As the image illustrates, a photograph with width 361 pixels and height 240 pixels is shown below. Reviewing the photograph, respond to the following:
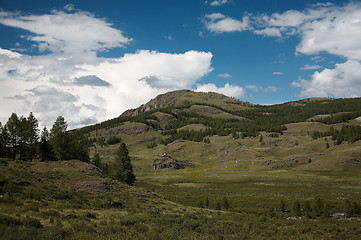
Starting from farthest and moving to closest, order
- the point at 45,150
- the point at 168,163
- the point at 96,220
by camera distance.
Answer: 1. the point at 168,163
2. the point at 45,150
3. the point at 96,220

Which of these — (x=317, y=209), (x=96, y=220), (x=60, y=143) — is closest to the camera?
(x=96, y=220)

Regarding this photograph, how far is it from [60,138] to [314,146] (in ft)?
551

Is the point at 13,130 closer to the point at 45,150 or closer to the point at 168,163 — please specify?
the point at 45,150

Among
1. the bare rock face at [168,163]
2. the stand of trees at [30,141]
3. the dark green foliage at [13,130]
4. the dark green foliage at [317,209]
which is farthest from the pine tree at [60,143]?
the bare rock face at [168,163]

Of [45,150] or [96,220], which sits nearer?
[96,220]

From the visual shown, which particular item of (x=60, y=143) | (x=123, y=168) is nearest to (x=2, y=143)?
(x=60, y=143)

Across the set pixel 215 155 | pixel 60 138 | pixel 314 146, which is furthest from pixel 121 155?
pixel 314 146

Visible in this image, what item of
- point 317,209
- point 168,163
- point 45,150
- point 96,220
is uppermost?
point 45,150

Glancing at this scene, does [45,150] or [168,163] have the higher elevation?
[45,150]

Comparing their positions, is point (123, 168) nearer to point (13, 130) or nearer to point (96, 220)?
point (13, 130)

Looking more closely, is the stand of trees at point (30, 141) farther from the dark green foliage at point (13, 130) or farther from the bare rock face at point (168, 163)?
the bare rock face at point (168, 163)

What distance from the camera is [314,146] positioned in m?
168

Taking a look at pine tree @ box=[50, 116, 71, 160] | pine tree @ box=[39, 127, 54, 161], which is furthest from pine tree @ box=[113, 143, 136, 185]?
pine tree @ box=[39, 127, 54, 161]

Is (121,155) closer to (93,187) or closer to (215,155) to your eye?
(93,187)
